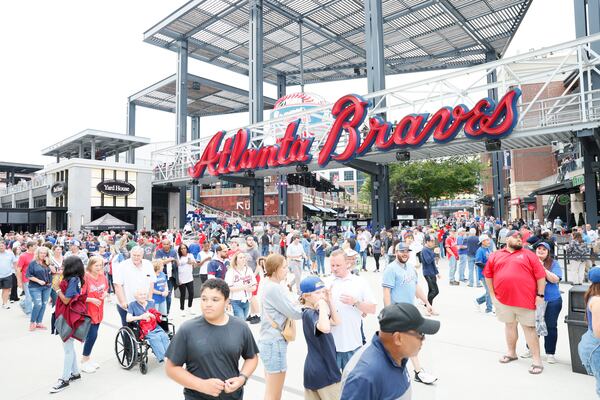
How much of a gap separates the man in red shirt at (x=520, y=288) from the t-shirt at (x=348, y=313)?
8.34 ft

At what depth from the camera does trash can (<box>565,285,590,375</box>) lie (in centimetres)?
531

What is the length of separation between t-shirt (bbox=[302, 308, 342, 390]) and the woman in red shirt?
3825mm

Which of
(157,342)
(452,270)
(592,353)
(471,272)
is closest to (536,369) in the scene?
(592,353)

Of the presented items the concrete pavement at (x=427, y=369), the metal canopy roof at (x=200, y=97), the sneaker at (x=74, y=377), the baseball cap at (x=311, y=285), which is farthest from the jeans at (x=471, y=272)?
the metal canopy roof at (x=200, y=97)

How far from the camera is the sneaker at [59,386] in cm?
525

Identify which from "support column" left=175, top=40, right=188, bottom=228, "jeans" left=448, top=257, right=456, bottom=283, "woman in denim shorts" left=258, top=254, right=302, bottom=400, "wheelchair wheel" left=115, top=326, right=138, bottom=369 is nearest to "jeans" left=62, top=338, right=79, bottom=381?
"wheelchair wheel" left=115, top=326, right=138, bottom=369

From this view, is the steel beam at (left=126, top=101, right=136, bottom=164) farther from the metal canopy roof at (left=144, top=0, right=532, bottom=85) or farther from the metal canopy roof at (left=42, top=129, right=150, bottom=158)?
the metal canopy roof at (left=144, top=0, right=532, bottom=85)

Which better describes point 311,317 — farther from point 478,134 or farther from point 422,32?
point 422,32

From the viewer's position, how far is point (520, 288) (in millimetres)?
5469

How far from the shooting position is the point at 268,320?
4.06m

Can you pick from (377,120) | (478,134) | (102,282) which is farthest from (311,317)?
(377,120)

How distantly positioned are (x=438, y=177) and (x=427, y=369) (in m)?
37.4

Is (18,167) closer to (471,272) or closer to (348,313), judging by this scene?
(471,272)

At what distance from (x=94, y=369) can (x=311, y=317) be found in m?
4.28
